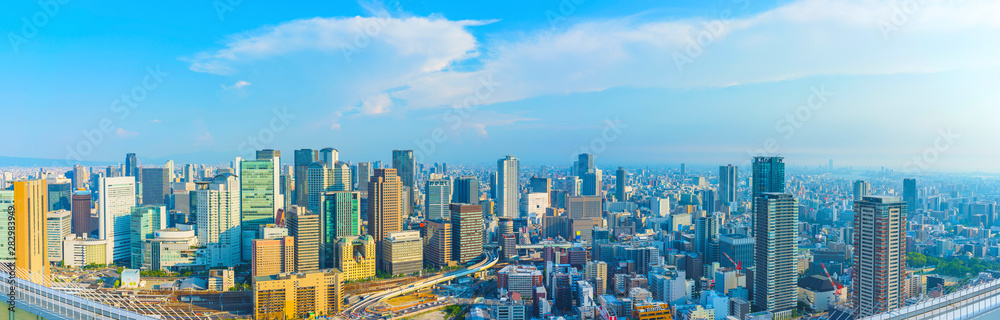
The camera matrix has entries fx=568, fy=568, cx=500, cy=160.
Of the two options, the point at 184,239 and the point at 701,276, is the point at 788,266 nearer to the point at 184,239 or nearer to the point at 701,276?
the point at 701,276

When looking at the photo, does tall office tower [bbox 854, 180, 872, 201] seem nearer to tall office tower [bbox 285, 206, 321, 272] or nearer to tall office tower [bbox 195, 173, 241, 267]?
tall office tower [bbox 285, 206, 321, 272]

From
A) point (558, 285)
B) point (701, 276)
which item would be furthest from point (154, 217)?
point (701, 276)

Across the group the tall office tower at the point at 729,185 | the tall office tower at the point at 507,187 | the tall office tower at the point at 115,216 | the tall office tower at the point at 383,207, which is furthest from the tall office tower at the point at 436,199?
the tall office tower at the point at 729,185

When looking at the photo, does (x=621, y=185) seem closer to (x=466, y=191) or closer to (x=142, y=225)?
(x=466, y=191)

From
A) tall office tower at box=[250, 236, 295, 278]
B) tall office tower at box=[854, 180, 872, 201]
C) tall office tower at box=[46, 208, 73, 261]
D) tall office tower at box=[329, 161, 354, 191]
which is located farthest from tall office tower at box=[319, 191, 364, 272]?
tall office tower at box=[854, 180, 872, 201]

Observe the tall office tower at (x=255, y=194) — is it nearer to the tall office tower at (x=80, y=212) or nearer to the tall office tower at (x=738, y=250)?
the tall office tower at (x=80, y=212)
